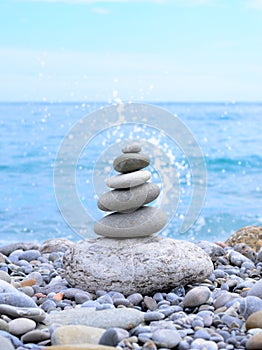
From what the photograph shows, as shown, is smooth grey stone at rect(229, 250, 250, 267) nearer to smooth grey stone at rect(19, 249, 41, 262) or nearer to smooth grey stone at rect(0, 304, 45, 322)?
smooth grey stone at rect(19, 249, 41, 262)

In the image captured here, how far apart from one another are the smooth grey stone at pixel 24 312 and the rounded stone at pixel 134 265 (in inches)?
31.6

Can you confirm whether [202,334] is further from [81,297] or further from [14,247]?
[14,247]

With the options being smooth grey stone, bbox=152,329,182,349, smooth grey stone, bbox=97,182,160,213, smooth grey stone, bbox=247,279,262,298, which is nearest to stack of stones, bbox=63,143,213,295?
smooth grey stone, bbox=97,182,160,213

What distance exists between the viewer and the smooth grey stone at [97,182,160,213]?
429cm

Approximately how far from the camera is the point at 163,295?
13.8 ft

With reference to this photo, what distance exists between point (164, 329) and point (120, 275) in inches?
38.8

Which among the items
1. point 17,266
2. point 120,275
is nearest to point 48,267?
point 17,266

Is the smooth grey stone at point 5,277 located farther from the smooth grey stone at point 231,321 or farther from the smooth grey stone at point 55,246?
the smooth grey stone at point 231,321

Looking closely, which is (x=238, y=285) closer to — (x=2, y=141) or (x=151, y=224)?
(x=151, y=224)

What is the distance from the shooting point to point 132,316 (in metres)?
3.41

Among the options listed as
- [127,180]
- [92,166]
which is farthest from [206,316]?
[92,166]

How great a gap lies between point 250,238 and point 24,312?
123 inches

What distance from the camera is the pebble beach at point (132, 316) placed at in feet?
10.2

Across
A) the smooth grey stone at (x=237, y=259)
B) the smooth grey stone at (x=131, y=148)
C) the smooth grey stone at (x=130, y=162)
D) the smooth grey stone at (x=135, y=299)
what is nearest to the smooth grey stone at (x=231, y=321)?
the smooth grey stone at (x=135, y=299)
